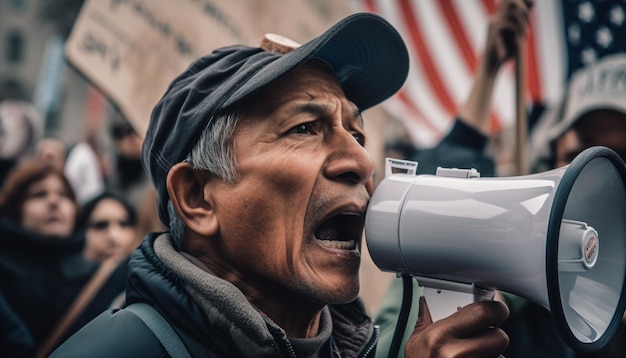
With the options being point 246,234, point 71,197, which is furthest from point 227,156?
point 71,197

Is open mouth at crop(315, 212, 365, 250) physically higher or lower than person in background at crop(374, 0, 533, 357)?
higher

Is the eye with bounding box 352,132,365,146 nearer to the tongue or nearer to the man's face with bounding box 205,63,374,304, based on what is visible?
the man's face with bounding box 205,63,374,304

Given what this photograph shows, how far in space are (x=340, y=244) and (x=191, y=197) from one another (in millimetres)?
406

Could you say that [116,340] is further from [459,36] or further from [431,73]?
[431,73]

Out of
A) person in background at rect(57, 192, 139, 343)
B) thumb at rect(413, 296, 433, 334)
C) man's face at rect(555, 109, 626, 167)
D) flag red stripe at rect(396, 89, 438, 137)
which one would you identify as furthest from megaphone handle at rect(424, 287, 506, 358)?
flag red stripe at rect(396, 89, 438, 137)

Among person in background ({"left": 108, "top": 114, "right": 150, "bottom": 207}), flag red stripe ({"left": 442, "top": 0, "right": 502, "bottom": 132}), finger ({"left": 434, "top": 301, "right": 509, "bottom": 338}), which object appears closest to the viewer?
finger ({"left": 434, "top": 301, "right": 509, "bottom": 338})

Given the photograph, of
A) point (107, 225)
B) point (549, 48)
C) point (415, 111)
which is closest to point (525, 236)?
point (107, 225)

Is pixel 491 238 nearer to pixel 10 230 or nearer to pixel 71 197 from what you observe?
pixel 10 230

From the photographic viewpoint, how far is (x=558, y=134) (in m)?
3.25

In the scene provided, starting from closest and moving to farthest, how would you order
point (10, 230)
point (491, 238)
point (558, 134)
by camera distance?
1. point (491, 238)
2. point (558, 134)
3. point (10, 230)

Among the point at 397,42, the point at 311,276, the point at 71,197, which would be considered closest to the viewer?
the point at 311,276

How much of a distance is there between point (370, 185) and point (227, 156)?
1.30ft

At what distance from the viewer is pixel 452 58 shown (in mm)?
6414

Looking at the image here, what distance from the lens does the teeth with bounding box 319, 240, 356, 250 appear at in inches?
69.9
